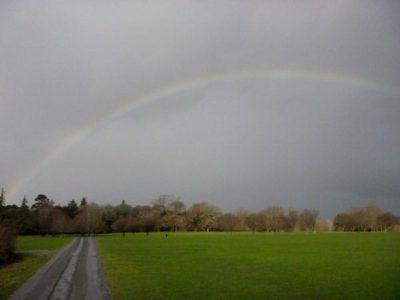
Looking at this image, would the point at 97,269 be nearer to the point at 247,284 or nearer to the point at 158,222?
the point at 247,284

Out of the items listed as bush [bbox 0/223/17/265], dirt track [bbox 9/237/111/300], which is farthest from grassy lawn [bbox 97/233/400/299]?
bush [bbox 0/223/17/265]

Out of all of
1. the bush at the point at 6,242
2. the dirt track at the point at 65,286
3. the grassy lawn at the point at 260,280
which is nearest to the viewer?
the dirt track at the point at 65,286

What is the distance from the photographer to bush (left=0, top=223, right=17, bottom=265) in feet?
162

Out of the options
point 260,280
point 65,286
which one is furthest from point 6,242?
point 260,280

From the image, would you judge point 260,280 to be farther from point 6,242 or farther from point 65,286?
point 6,242

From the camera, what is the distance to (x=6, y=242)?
51250mm

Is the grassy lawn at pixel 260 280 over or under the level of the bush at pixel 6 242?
under

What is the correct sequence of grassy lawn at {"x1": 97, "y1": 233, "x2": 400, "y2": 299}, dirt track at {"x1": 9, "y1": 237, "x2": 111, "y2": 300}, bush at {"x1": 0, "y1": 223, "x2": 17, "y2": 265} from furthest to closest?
bush at {"x1": 0, "y1": 223, "x2": 17, "y2": 265} → grassy lawn at {"x1": 97, "y1": 233, "x2": 400, "y2": 299} → dirt track at {"x1": 9, "y1": 237, "x2": 111, "y2": 300}

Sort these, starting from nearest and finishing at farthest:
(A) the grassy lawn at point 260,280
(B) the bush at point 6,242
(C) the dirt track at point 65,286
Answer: (C) the dirt track at point 65,286 < (A) the grassy lawn at point 260,280 < (B) the bush at point 6,242

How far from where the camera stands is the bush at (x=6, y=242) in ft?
162

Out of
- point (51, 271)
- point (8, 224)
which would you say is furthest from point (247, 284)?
point (8, 224)

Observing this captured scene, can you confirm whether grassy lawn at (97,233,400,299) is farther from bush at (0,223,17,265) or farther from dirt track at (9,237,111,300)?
bush at (0,223,17,265)

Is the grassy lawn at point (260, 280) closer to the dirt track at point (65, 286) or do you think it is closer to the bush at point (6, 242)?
the dirt track at point (65, 286)

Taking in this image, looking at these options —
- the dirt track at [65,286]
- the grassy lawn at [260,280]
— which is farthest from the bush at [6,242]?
the grassy lawn at [260,280]
